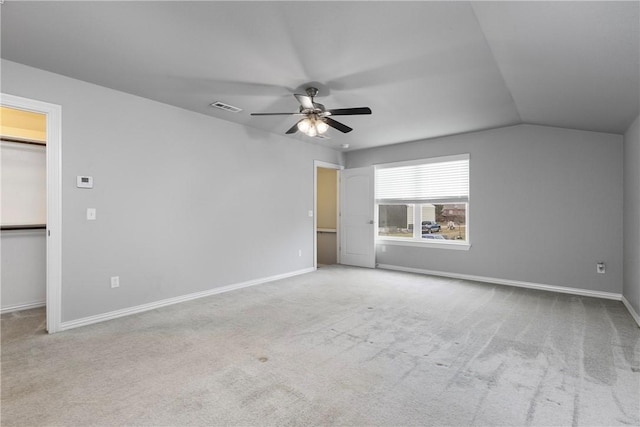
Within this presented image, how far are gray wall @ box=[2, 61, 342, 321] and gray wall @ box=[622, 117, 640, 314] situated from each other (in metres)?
4.59

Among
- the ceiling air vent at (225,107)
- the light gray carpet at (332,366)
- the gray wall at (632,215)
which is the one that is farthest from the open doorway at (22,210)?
the gray wall at (632,215)

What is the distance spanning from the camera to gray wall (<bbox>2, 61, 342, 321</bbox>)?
125 inches

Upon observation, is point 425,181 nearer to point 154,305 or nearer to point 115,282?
point 154,305

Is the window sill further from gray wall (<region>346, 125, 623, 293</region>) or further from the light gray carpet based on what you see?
the light gray carpet

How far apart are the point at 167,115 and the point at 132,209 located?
4.17 ft

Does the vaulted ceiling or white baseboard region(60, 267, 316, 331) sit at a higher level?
the vaulted ceiling

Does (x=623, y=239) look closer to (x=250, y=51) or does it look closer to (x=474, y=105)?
(x=474, y=105)

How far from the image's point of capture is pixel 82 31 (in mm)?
2357

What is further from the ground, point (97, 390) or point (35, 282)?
point (35, 282)

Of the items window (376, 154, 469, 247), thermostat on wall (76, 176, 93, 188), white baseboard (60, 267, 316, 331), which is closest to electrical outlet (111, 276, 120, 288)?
white baseboard (60, 267, 316, 331)

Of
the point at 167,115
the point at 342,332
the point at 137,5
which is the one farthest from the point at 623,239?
the point at 167,115

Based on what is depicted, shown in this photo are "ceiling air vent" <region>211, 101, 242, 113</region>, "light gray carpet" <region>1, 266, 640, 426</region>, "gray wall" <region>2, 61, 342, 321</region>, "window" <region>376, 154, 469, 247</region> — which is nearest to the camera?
"light gray carpet" <region>1, 266, 640, 426</region>

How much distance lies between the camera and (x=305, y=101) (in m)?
3.13

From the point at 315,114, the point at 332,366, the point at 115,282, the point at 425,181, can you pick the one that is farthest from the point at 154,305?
the point at 425,181
